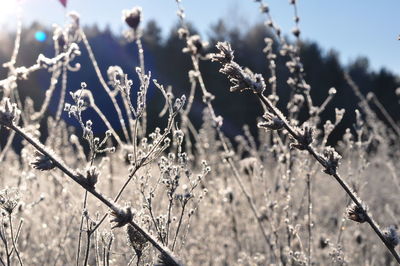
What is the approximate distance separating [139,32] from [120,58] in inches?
727

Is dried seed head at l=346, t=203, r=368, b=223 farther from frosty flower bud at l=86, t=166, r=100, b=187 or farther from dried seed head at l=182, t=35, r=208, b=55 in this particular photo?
dried seed head at l=182, t=35, r=208, b=55

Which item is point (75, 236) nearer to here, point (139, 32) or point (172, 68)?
point (139, 32)

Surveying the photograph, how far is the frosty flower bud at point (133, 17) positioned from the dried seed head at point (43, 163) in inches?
53.0

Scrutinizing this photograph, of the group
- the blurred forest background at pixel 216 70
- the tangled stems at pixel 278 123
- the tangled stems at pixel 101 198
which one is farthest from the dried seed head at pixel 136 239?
the blurred forest background at pixel 216 70

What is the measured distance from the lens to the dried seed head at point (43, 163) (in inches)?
37.1

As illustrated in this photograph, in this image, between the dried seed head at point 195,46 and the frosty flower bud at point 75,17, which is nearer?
the dried seed head at point 195,46

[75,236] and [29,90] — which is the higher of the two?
[29,90]

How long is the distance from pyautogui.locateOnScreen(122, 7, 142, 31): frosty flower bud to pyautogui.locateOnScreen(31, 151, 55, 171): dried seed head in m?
1.35

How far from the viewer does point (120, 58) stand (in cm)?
2025

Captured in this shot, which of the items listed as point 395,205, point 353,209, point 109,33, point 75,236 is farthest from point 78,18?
point 109,33

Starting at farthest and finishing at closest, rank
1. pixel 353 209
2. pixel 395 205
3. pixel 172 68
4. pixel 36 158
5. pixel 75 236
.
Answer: pixel 172 68
pixel 395 205
pixel 75 236
pixel 353 209
pixel 36 158

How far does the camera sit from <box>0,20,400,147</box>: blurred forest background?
54.6 ft

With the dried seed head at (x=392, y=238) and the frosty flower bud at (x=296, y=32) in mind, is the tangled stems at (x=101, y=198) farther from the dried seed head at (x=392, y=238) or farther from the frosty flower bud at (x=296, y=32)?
the frosty flower bud at (x=296, y=32)

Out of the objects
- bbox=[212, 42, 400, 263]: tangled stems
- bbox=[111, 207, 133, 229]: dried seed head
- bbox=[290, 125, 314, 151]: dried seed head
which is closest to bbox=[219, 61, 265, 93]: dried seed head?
bbox=[212, 42, 400, 263]: tangled stems
